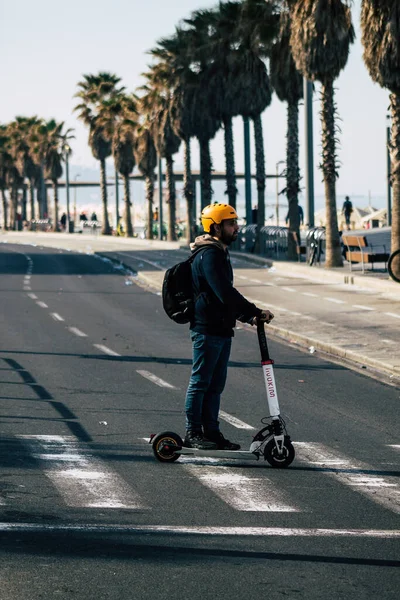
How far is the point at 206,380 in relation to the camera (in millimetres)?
9781

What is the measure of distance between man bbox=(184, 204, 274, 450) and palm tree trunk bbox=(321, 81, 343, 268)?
2818 centimetres

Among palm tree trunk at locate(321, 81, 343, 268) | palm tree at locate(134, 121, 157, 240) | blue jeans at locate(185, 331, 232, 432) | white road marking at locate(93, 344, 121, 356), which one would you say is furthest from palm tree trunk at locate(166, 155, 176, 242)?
blue jeans at locate(185, 331, 232, 432)

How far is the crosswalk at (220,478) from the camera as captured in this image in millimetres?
8328

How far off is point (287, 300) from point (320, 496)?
1982 cm

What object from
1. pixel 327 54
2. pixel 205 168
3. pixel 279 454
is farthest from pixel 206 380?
pixel 205 168

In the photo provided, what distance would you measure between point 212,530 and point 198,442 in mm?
2307

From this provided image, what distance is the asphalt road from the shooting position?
6.44 m

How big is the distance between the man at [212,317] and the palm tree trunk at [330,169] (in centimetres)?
2818

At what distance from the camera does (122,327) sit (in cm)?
2334

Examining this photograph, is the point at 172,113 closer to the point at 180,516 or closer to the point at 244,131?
the point at 244,131

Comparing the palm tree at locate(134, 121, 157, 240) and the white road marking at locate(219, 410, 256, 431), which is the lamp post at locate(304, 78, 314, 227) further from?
the palm tree at locate(134, 121, 157, 240)

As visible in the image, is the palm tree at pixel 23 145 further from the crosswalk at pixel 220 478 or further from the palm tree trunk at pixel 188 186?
the crosswalk at pixel 220 478

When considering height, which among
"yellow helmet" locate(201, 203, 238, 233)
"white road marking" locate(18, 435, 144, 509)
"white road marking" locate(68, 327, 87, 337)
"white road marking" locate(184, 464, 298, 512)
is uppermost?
"yellow helmet" locate(201, 203, 238, 233)

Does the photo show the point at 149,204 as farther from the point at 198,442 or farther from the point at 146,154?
the point at 198,442
